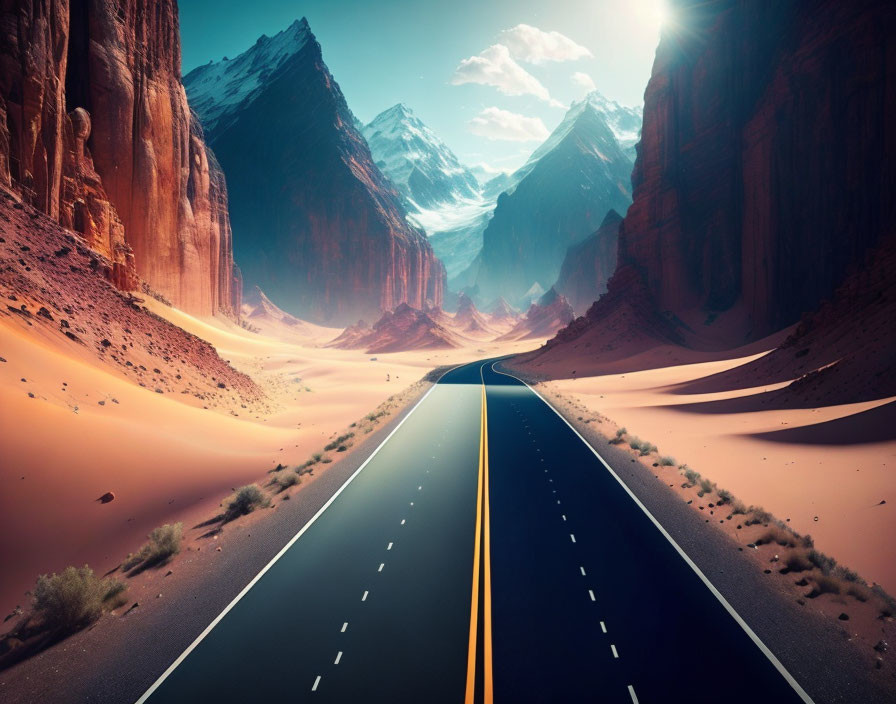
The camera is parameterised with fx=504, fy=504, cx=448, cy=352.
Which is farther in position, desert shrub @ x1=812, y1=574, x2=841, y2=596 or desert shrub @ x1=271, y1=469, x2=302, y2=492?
desert shrub @ x1=271, y1=469, x2=302, y2=492

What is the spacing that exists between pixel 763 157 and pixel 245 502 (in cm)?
5918

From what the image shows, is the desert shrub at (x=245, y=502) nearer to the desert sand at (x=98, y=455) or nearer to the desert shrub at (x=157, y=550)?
the desert sand at (x=98, y=455)

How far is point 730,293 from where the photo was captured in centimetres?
6041

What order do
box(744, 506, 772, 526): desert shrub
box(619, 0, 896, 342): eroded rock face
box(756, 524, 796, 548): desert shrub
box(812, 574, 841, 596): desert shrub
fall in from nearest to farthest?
box(812, 574, 841, 596): desert shrub < box(756, 524, 796, 548): desert shrub < box(744, 506, 772, 526): desert shrub < box(619, 0, 896, 342): eroded rock face

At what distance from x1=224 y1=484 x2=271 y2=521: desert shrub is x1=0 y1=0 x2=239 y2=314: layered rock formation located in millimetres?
27797

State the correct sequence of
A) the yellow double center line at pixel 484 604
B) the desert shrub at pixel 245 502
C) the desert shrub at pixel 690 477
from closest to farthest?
the yellow double center line at pixel 484 604 < the desert shrub at pixel 245 502 < the desert shrub at pixel 690 477

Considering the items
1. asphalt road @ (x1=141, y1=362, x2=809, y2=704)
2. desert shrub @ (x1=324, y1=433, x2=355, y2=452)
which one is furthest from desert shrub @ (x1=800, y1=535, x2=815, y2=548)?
desert shrub @ (x1=324, y1=433, x2=355, y2=452)

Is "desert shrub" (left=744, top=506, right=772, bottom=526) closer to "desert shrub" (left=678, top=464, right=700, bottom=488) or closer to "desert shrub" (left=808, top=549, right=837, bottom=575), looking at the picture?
"desert shrub" (left=808, top=549, right=837, bottom=575)

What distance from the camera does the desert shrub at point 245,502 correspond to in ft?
43.5

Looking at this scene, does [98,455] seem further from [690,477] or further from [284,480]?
[690,477]

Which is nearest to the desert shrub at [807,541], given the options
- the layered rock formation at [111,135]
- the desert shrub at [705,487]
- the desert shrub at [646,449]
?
the desert shrub at [705,487]

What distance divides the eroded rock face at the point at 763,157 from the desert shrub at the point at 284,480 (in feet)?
146

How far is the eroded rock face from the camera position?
41312 millimetres

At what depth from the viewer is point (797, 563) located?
9.70 metres
